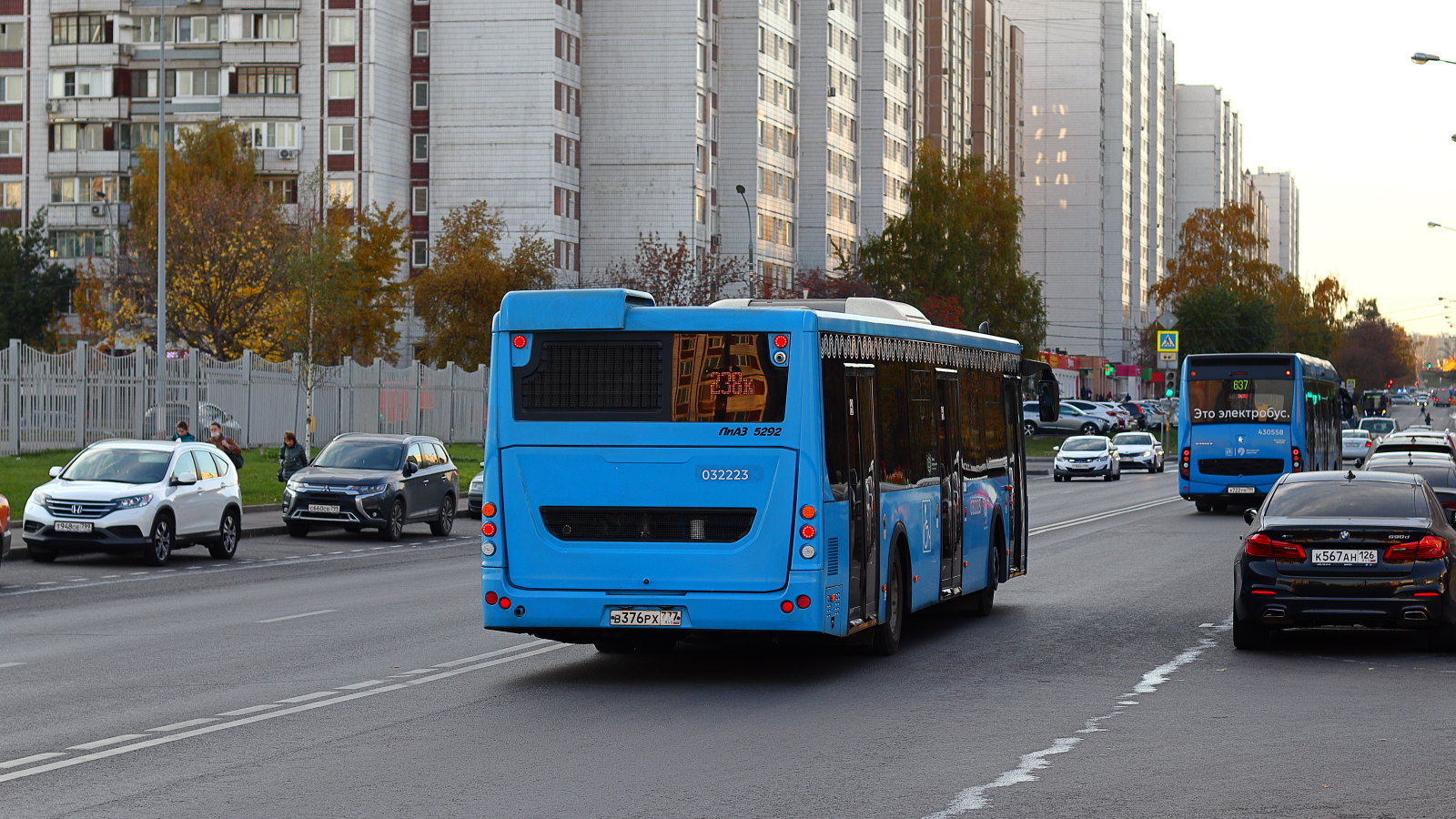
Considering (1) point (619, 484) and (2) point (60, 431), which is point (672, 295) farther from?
(1) point (619, 484)

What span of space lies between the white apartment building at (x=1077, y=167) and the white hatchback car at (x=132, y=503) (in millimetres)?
138776

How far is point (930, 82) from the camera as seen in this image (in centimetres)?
13262

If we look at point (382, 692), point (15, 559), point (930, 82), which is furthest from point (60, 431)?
point (930, 82)

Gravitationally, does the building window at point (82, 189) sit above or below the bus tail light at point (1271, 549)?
above

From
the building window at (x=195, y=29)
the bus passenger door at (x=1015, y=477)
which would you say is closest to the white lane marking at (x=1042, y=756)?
the bus passenger door at (x=1015, y=477)

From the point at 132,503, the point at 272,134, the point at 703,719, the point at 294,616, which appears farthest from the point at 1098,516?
the point at 272,134

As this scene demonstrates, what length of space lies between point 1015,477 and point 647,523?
7.66 m

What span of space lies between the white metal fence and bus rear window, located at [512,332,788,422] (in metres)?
31.7

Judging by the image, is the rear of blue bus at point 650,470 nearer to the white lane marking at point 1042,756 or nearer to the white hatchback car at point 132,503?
the white lane marking at point 1042,756

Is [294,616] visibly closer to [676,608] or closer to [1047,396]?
[676,608]

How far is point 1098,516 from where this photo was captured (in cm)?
3944

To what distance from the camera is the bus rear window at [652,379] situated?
13.4 metres

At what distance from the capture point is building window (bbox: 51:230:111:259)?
94.4 metres

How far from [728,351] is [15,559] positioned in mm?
16146
